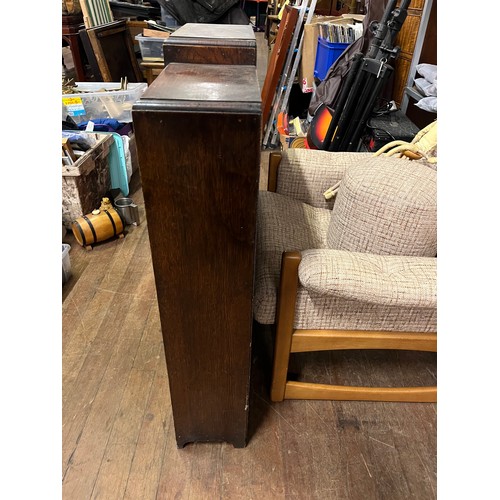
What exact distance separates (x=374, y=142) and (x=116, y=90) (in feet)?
6.08

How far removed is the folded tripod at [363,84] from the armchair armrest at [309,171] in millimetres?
732

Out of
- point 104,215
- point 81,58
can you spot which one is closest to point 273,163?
point 104,215

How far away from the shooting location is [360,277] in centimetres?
91

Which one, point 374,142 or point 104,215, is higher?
point 374,142

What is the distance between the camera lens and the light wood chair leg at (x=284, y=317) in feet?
3.09

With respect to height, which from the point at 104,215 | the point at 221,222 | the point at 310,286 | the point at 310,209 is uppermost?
the point at 221,222

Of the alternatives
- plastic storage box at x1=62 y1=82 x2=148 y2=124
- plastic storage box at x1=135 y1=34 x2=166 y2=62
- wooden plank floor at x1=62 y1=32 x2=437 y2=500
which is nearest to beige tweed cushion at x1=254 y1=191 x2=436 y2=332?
wooden plank floor at x1=62 y1=32 x2=437 y2=500

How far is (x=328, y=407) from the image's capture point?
1.25m

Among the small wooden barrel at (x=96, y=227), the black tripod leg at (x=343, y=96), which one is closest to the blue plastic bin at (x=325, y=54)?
the black tripod leg at (x=343, y=96)

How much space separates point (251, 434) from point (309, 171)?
37.9 inches

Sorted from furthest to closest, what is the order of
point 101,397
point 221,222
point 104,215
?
point 104,215 < point 101,397 < point 221,222

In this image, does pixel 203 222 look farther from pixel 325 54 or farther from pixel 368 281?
pixel 325 54

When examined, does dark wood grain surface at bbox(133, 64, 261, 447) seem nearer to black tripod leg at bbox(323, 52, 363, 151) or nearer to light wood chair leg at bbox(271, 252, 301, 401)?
light wood chair leg at bbox(271, 252, 301, 401)

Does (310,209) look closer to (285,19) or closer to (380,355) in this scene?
(380,355)
